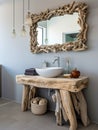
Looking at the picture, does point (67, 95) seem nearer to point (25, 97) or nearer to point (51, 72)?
point (51, 72)

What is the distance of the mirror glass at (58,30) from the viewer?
9.61 feet

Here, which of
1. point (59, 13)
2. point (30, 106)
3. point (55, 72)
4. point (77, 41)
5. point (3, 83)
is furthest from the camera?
point (3, 83)

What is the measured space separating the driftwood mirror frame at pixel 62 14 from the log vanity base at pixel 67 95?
0.64 m

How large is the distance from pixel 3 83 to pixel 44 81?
1.85 meters

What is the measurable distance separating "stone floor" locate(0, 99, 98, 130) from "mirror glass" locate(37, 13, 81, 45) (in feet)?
4.73

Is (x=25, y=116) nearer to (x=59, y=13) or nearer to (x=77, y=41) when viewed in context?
(x=77, y=41)

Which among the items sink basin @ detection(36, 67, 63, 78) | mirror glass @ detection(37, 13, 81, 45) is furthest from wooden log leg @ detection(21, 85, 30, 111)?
mirror glass @ detection(37, 13, 81, 45)

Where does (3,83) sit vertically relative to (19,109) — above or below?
above

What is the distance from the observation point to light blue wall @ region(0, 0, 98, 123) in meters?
2.76

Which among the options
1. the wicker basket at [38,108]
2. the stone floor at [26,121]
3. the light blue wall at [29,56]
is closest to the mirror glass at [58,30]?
the light blue wall at [29,56]

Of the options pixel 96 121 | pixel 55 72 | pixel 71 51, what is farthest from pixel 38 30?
pixel 96 121

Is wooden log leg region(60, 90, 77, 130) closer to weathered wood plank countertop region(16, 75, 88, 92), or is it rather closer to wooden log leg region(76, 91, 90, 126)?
weathered wood plank countertop region(16, 75, 88, 92)

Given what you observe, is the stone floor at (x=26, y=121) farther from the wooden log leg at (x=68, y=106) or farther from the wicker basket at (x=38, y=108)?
the wooden log leg at (x=68, y=106)

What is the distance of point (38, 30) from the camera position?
134 inches
